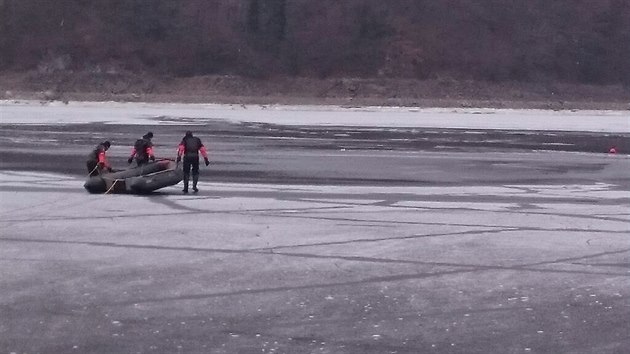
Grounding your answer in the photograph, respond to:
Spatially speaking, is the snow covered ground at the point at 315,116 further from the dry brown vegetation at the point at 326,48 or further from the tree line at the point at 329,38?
the tree line at the point at 329,38

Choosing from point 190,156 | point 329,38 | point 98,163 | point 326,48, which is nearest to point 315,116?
point 190,156

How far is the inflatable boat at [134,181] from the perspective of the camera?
1773 centimetres

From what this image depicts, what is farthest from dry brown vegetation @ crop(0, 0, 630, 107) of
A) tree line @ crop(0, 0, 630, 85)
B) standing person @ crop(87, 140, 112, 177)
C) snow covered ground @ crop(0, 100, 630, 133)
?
standing person @ crop(87, 140, 112, 177)

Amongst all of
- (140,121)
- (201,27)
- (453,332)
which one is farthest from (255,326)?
(201,27)

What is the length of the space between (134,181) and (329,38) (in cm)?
6100

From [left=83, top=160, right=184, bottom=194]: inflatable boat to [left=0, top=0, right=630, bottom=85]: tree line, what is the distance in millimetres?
53472

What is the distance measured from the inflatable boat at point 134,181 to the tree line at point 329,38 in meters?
53.5

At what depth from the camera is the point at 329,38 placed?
77.9m

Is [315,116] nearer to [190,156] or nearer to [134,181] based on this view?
[190,156]

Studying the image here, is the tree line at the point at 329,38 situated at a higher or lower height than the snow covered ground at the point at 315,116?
higher

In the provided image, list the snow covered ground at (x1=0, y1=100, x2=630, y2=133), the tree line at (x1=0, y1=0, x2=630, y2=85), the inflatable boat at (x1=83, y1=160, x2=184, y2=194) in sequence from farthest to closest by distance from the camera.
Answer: the tree line at (x1=0, y1=0, x2=630, y2=85)
the snow covered ground at (x1=0, y1=100, x2=630, y2=133)
the inflatable boat at (x1=83, y1=160, x2=184, y2=194)

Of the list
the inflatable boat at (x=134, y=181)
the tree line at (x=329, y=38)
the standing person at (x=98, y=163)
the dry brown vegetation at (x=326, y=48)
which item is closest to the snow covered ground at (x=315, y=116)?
the dry brown vegetation at (x=326, y=48)

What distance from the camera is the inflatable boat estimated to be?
1773 centimetres

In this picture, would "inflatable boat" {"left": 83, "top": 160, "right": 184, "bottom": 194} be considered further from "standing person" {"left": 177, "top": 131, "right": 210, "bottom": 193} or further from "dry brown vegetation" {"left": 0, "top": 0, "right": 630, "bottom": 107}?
"dry brown vegetation" {"left": 0, "top": 0, "right": 630, "bottom": 107}
